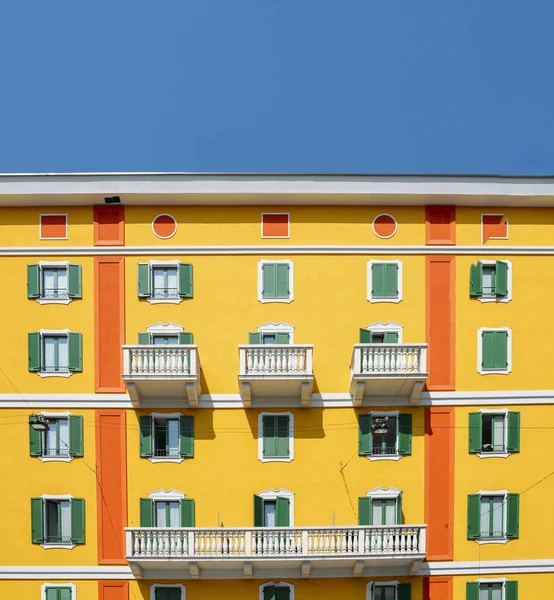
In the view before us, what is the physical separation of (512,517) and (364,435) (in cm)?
641

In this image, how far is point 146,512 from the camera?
81.4ft

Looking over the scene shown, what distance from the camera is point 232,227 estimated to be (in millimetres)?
25984

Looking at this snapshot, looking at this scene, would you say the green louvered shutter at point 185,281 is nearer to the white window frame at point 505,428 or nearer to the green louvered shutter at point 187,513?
the green louvered shutter at point 187,513

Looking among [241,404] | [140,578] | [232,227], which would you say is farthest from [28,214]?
[140,578]

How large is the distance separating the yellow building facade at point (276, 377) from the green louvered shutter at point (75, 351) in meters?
0.08

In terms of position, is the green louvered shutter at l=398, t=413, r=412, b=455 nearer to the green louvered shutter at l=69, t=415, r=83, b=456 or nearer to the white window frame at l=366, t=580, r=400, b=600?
the white window frame at l=366, t=580, r=400, b=600

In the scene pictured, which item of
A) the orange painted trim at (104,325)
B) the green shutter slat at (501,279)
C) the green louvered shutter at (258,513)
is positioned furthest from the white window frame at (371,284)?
the orange painted trim at (104,325)

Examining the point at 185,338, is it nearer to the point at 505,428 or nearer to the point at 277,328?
the point at 277,328

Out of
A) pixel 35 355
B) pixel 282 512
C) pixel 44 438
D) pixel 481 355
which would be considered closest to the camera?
pixel 282 512

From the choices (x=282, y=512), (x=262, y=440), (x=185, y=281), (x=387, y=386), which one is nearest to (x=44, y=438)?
(x=185, y=281)

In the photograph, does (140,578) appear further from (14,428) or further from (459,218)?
(459,218)

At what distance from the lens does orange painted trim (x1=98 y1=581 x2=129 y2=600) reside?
24.7 meters

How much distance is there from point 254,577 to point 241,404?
6376 millimetres

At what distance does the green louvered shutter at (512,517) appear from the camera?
25.0 metres
